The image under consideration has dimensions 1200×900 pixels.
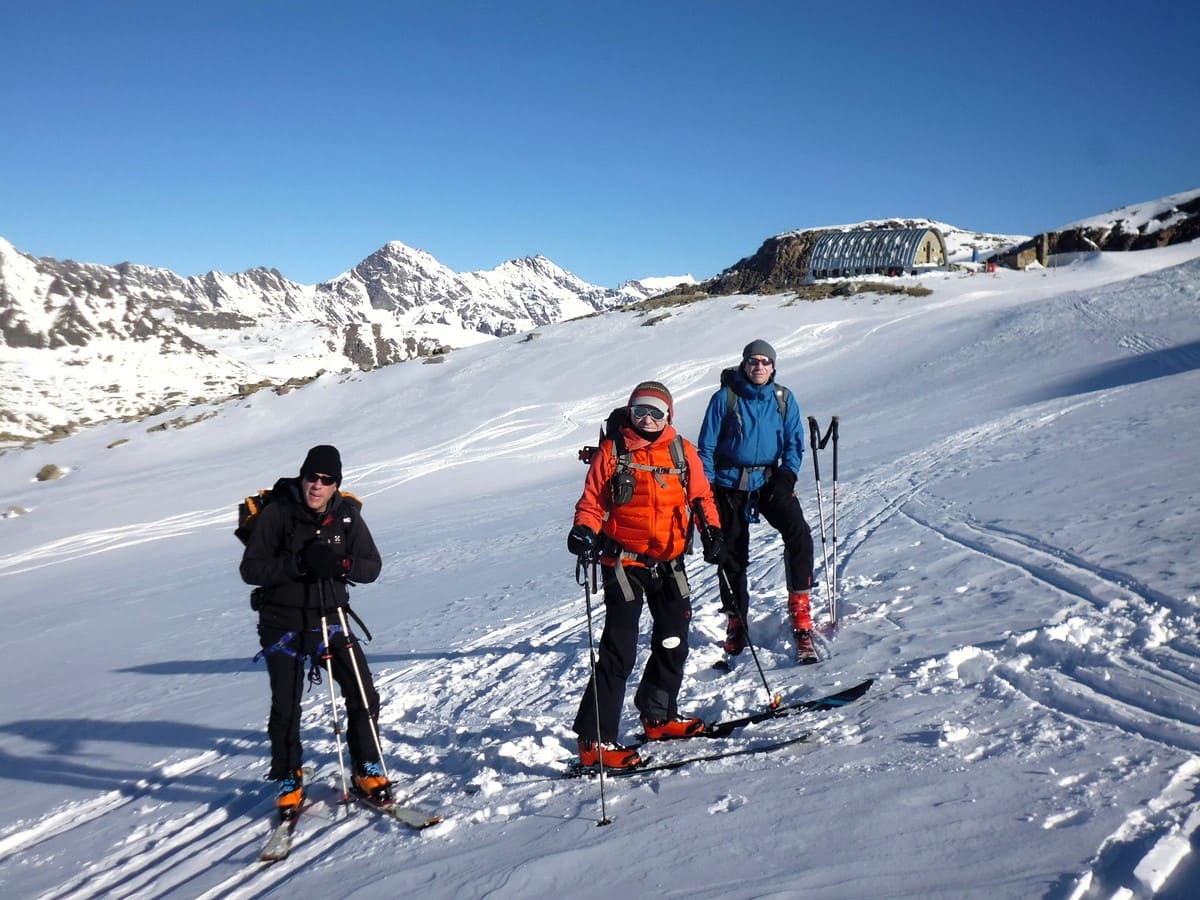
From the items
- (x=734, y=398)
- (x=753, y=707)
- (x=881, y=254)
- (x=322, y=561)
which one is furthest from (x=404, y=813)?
(x=881, y=254)

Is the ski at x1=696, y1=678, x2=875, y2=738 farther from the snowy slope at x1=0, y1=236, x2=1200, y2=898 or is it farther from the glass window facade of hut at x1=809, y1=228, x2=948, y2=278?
the glass window facade of hut at x1=809, y1=228, x2=948, y2=278

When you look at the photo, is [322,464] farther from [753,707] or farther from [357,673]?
[753,707]

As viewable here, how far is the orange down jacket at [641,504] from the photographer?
448 cm

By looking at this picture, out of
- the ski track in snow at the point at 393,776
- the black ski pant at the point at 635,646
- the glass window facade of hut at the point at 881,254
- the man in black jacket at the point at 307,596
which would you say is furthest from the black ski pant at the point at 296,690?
the glass window facade of hut at the point at 881,254

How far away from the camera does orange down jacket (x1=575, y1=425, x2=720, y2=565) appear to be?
4.48 meters

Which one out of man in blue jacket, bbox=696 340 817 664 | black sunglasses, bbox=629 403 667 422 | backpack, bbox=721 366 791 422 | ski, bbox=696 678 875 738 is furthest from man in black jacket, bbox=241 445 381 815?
backpack, bbox=721 366 791 422

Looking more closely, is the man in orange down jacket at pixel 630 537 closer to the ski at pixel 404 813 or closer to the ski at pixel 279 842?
the ski at pixel 404 813

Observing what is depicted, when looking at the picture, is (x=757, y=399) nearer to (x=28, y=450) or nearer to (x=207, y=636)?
(x=207, y=636)

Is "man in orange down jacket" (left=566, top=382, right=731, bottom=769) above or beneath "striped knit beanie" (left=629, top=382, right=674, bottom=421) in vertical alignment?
beneath

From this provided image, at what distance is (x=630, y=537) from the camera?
14.8ft

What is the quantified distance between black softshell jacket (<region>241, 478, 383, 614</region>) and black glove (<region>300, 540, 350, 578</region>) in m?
0.08

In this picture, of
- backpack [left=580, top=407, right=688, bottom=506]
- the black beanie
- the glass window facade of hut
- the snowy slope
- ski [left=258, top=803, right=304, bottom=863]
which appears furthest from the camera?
the glass window facade of hut

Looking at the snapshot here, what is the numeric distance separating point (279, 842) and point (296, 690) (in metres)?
0.77

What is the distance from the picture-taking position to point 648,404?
4445 millimetres
